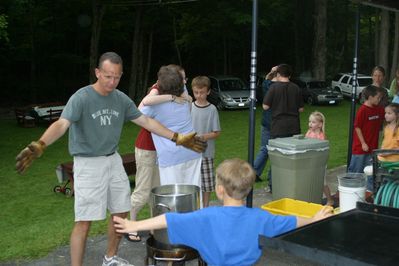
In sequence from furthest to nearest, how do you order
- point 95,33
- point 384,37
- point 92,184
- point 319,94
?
point 384,37, point 319,94, point 95,33, point 92,184

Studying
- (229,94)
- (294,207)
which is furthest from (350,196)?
(229,94)

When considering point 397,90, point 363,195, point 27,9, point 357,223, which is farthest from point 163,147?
point 27,9

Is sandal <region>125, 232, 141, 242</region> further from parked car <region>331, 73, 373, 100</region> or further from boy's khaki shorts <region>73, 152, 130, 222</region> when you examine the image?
parked car <region>331, 73, 373, 100</region>

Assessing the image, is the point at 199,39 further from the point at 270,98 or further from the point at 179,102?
the point at 179,102

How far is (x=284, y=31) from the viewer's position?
39.7 metres

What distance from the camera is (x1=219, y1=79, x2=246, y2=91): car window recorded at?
82.8ft

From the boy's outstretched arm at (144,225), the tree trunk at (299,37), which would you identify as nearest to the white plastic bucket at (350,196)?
the boy's outstretched arm at (144,225)

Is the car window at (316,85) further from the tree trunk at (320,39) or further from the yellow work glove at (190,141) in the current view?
the yellow work glove at (190,141)

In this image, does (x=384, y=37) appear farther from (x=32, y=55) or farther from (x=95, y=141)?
(x=95, y=141)

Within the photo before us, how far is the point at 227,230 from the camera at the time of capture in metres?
2.78

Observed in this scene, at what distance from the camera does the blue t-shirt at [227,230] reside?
2789mm

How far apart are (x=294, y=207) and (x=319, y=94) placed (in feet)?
71.6

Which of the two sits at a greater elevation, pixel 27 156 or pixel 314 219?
pixel 27 156

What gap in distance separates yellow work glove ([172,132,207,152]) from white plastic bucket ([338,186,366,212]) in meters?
1.20
